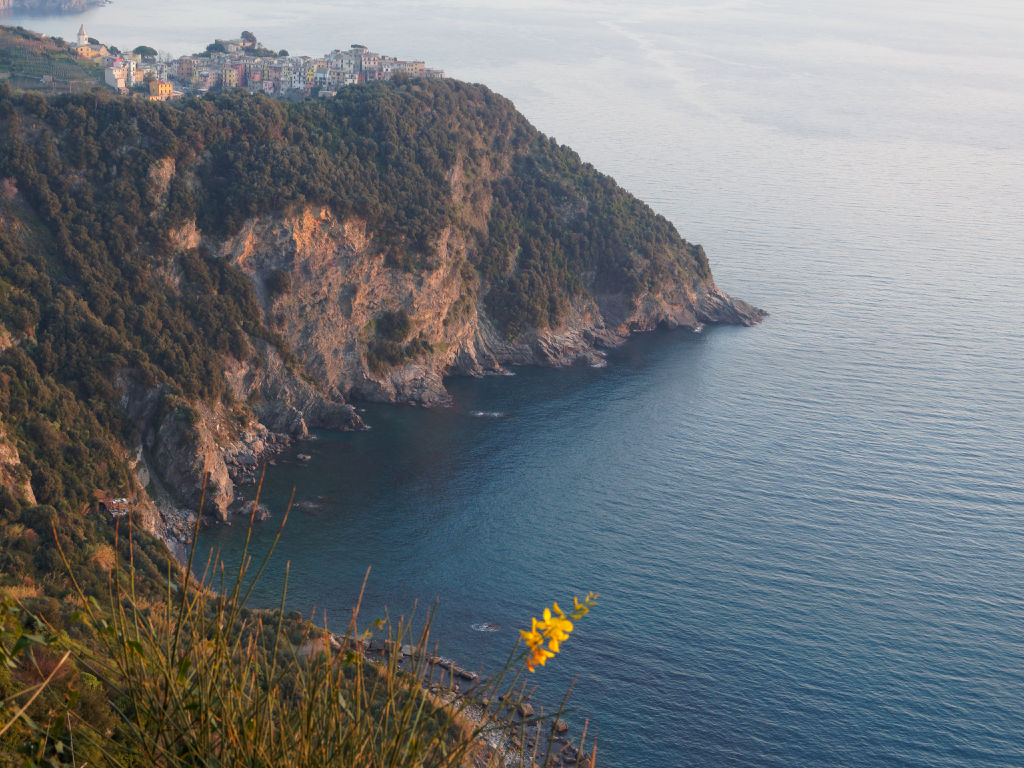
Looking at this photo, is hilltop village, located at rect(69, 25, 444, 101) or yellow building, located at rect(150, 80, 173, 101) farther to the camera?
hilltop village, located at rect(69, 25, 444, 101)

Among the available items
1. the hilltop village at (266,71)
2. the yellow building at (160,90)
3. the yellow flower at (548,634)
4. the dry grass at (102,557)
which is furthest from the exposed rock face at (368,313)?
the yellow flower at (548,634)

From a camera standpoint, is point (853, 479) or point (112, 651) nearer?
point (112, 651)

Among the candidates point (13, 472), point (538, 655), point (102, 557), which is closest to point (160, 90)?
point (13, 472)

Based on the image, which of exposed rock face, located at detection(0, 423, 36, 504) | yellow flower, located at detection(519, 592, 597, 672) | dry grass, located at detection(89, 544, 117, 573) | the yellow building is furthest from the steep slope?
yellow flower, located at detection(519, 592, 597, 672)

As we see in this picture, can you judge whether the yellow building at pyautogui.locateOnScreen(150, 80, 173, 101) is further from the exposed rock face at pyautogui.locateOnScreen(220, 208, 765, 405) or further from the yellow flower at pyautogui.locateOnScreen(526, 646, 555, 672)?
the yellow flower at pyautogui.locateOnScreen(526, 646, 555, 672)

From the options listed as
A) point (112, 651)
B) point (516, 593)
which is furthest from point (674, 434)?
point (112, 651)

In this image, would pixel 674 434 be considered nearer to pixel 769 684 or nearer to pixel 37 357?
pixel 769 684

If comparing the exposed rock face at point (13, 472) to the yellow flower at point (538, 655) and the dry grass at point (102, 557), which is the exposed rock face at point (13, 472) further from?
the yellow flower at point (538, 655)

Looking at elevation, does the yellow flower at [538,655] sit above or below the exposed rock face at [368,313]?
above
